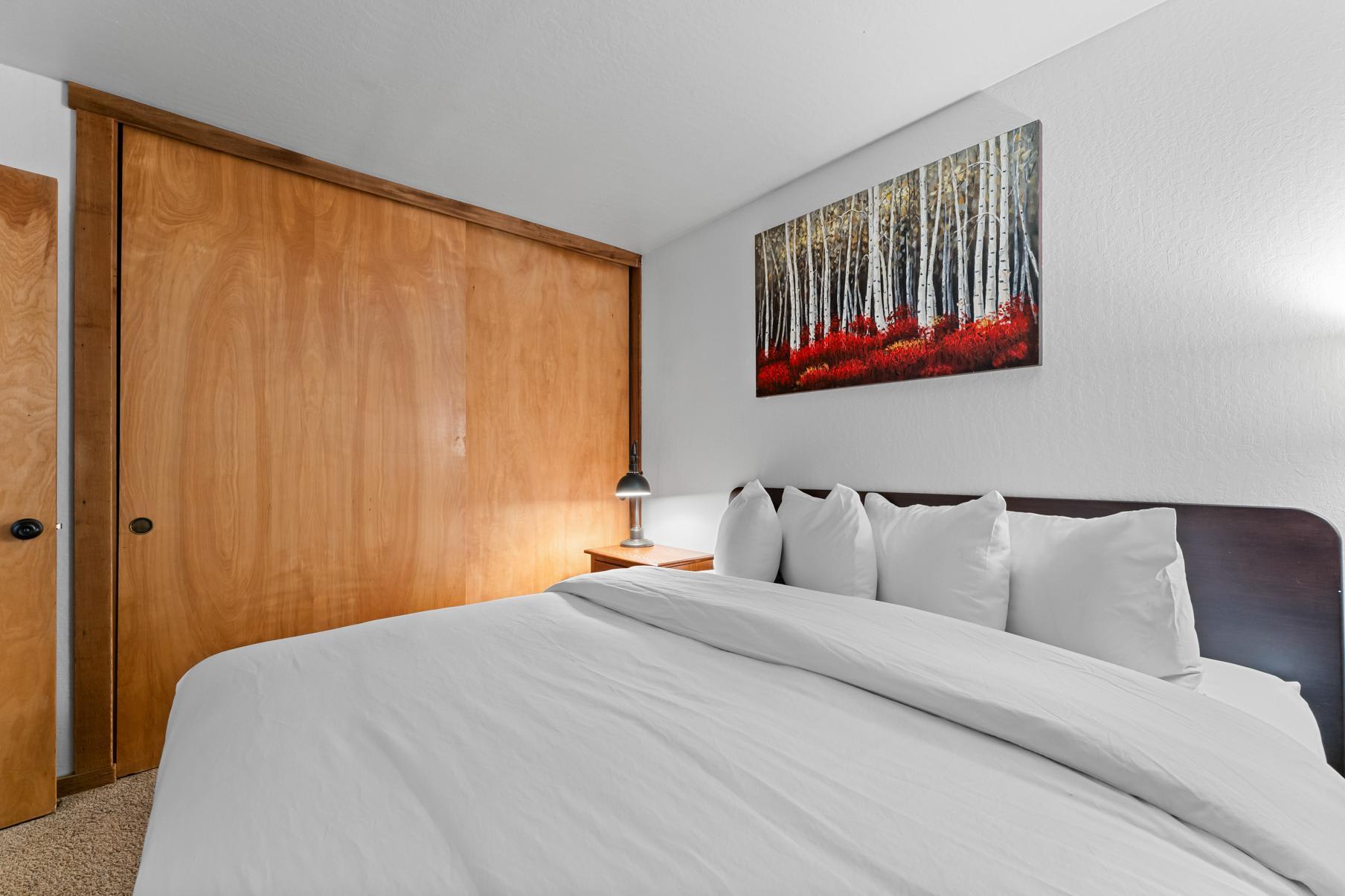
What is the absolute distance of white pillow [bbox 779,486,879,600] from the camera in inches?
76.9

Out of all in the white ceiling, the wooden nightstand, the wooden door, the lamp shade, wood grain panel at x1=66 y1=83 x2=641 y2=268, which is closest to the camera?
the white ceiling

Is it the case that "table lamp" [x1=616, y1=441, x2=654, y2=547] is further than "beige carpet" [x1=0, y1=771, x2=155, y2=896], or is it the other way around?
"table lamp" [x1=616, y1=441, x2=654, y2=547]

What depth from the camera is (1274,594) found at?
57.8 inches

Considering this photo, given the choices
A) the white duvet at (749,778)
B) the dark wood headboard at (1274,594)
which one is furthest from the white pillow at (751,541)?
the dark wood headboard at (1274,594)

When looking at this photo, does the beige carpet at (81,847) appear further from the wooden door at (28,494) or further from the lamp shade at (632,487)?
the lamp shade at (632,487)

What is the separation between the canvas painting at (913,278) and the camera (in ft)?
6.42

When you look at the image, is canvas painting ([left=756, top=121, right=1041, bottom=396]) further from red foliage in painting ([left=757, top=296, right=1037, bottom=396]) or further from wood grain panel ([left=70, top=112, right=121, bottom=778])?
wood grain panel ([left=70, top=112, right=121, bottom=778])

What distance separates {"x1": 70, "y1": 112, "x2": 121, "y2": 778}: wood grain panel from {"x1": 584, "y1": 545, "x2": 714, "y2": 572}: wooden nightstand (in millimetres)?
1872

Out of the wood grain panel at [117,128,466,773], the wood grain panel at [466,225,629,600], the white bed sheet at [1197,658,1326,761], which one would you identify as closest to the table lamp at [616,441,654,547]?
the wood grain panel at [466,225,629,600]

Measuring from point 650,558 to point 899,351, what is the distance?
4.74ft

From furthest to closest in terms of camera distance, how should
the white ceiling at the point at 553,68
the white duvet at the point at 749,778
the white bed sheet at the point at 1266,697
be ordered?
the white ceiling at the point at 553,68, the white bed sheet at the point at 1266,697, the white duvet at the point at 749,778

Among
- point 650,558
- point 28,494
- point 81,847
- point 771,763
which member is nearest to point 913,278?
point 650,558

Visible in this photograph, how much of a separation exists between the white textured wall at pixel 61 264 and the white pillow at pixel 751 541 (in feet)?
7.30

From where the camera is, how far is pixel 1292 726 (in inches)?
47.6
